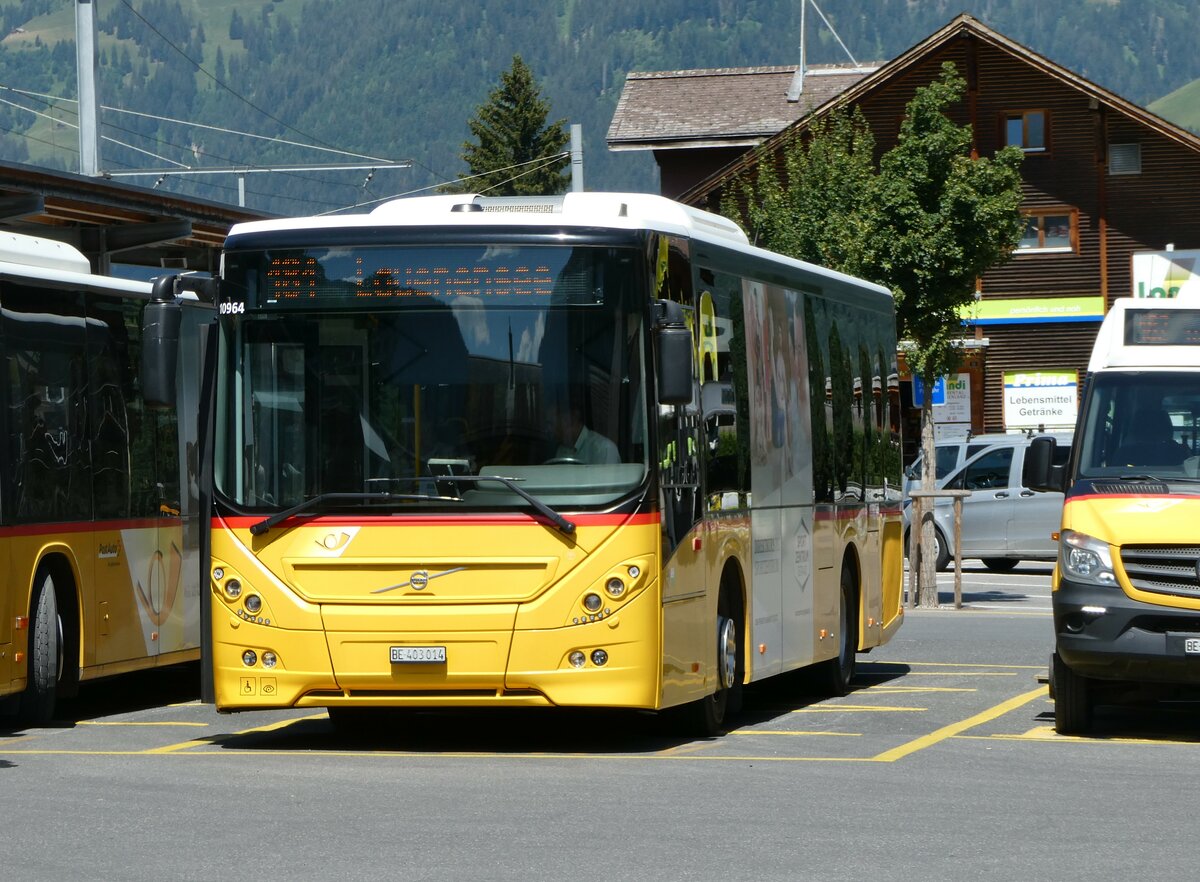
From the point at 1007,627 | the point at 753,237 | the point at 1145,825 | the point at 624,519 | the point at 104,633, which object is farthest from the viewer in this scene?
the point at 753,237

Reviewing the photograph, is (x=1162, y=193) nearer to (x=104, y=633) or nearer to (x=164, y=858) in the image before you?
(x=104, y=633)

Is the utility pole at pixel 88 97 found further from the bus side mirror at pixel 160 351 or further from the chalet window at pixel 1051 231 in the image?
the chalet window at pixel 1051 231

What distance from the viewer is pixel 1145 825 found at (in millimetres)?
9977

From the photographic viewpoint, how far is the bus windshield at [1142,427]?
13.8m

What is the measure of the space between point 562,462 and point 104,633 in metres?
4.54

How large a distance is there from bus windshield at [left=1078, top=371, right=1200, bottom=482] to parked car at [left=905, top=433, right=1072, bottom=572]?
19.0 m

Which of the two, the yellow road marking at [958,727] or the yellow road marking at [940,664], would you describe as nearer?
the yellow road marking at [958,727]

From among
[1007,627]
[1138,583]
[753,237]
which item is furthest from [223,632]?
[753,237]

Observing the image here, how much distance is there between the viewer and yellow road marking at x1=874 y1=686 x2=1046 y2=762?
12906 millimetres

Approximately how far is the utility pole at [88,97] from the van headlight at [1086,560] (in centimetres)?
1847

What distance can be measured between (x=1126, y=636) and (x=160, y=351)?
549 centimetres

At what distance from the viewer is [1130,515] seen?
1327 cm

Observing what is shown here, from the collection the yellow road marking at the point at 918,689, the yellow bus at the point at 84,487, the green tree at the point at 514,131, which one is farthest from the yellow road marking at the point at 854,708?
the green tree at the point at 514,131

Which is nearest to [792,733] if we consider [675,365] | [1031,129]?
[675,365]
